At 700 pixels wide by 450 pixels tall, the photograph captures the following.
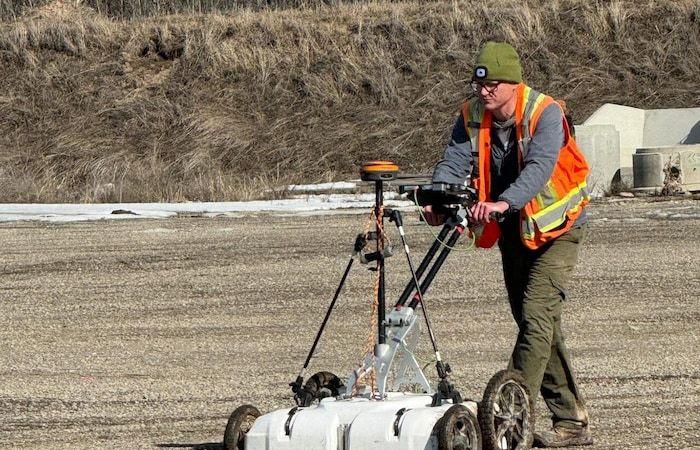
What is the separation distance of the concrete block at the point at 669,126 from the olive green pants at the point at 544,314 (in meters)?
21.0

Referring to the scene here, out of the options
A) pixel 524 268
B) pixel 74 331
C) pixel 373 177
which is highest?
pixel 373 177

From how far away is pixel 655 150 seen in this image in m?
22.8

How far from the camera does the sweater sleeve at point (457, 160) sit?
6.43 meters

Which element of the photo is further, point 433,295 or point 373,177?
point 433,295

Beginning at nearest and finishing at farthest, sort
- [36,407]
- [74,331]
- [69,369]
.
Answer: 1. [36,407]
2. [69,369]
3. [74,331]

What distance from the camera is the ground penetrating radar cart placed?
5547mm

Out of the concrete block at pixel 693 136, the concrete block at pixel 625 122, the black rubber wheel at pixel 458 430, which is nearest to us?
the black rubber wheel at pixel 458 430

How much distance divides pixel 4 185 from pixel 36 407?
1834 centimetres

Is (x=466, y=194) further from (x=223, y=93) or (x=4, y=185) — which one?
(x=223, y=93)

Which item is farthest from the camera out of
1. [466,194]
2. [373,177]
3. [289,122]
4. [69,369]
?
[289,122]

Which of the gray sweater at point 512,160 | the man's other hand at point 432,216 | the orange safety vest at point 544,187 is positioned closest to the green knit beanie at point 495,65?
the orange safety vest at point 544,187

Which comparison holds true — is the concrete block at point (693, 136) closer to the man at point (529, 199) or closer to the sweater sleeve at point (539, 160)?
the man at point (529, 199)

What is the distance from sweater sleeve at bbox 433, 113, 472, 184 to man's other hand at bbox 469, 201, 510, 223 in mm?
397

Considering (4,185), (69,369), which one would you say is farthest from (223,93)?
(69,369)
